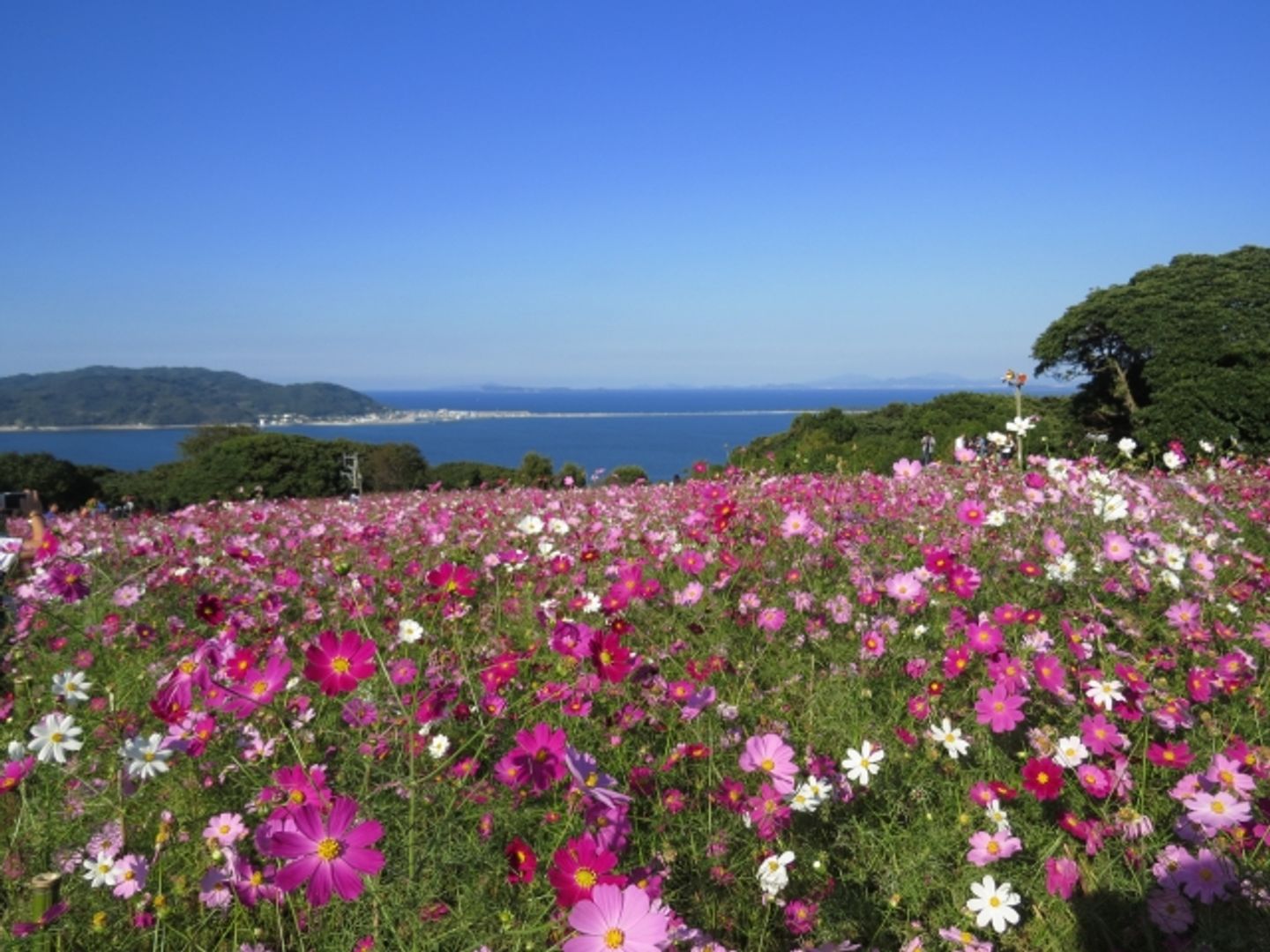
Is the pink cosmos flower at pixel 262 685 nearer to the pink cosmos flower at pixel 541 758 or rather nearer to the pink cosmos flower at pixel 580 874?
the pink cosmos flower at pixel 541 758

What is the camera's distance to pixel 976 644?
7.09 feet

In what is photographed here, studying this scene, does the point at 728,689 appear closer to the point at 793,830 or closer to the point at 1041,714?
the point at 793,830

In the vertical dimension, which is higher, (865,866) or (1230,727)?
(1230,727)

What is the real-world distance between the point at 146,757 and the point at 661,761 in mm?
1083

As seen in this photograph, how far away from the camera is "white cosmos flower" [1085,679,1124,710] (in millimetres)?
1913

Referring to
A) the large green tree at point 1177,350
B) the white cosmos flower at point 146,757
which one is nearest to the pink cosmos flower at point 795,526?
the white cosmos flower at point 146,757

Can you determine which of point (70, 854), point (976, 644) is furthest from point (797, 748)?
point (70, 854)

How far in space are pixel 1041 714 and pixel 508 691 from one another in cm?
145

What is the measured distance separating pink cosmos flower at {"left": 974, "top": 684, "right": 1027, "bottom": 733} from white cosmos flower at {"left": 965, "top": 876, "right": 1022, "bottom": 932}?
1.23 ft

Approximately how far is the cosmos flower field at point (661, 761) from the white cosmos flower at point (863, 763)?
1 cm

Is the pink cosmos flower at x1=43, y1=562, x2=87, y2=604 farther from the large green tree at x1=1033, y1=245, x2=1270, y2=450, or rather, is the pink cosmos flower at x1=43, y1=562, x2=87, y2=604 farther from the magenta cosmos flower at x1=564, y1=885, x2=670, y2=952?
the large green tree at x1=1033, y1=245, x2=1270, y2=450

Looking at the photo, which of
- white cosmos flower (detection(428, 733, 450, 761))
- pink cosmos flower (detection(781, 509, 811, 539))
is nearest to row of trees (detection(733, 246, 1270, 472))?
pink cosmos flower (detection(781, 509, 811, 539))

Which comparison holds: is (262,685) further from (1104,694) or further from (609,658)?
(1104,694)

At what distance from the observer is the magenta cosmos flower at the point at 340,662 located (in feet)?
4.07
